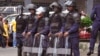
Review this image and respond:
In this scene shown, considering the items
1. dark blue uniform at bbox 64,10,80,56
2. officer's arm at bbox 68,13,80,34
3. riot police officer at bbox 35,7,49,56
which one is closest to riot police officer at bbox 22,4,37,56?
riot police officer at bbox 35,7,49,56

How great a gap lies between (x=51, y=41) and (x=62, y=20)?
64 centimetres

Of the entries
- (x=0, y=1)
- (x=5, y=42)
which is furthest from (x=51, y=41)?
(x=0, y=1)

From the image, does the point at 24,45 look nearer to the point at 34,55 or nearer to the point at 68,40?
the point at 34,55

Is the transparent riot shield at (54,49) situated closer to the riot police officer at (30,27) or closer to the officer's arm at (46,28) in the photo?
the officer's arm at (46,28)

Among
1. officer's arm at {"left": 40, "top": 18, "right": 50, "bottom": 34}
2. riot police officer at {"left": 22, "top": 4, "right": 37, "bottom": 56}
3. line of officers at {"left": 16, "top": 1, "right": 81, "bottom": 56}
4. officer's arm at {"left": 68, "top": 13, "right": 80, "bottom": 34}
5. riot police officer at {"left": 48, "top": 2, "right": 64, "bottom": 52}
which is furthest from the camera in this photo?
riot police officer at {"left": 22, "top": 4, "right": 37, "bottom": 56}

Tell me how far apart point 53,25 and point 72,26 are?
564mm

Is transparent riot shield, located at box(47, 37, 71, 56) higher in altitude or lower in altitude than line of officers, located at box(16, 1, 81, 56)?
lower

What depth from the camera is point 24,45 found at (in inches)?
500

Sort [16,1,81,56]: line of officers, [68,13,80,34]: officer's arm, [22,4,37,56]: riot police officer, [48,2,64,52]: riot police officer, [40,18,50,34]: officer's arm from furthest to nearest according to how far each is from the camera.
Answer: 1. [22,4,37,56]: riot police officer
2. [40,18,50,34]: officer's arm
3. [48,2,64,52]: riot police officer
4. [16,1,81,56]: line of officers
5. [68,13,80,34]: officer's arm

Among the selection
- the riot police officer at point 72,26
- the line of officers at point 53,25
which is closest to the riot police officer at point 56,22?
the line of officers at point 53,25

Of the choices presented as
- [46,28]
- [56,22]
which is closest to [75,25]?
[56,22]

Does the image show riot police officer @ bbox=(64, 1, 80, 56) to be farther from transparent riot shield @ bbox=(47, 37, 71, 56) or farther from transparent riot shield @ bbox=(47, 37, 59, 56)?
transparent riot shield @ bbox=(47, 37, 59, 56)

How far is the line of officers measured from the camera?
11312mm

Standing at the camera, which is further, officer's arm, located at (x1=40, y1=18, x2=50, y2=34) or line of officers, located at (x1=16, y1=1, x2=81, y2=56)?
officer's arm, located at (x1=40, y1=18, x2=50, y2=34)
